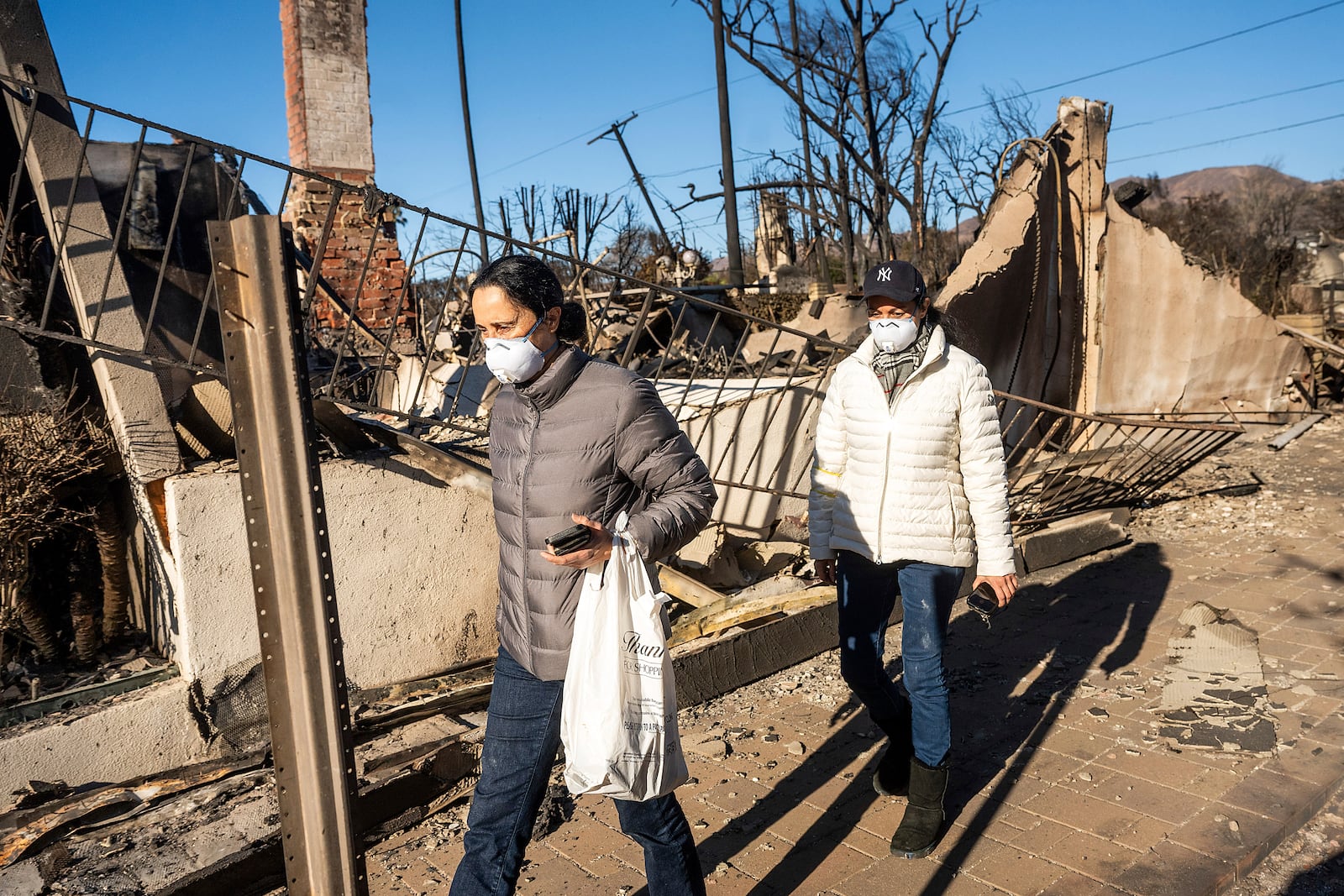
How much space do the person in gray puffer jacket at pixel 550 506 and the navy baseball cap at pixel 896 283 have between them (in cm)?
103

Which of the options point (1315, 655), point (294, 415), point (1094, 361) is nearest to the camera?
point (294, 415)

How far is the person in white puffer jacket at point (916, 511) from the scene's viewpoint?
2.81 m

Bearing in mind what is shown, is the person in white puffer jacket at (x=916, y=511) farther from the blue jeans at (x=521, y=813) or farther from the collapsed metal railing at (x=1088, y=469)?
the collapsed metal railing at (x=1088, y=469)

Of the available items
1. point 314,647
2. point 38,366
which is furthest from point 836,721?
point 38,366

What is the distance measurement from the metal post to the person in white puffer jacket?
1704 mm

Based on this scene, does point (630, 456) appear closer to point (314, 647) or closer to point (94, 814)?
point (314, 647)

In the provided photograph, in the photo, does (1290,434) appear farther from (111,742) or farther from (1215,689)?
(111,742)

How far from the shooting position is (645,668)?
203cm

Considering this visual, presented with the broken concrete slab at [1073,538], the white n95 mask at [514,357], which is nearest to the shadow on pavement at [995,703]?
the broken concrete slab at [1073,538]

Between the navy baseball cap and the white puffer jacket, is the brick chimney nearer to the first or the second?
the navy baseball cap

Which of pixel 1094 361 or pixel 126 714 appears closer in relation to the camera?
pixel 126 714

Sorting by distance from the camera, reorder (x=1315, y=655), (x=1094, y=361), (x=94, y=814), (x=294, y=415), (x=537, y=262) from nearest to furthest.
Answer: (x=294, y=415)
(x=537, y=262)
(x=94, y=814)
(x=1315, y=655)
(x=1094, y=361)

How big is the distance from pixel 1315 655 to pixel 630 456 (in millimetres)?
3719

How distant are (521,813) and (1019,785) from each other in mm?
1932
